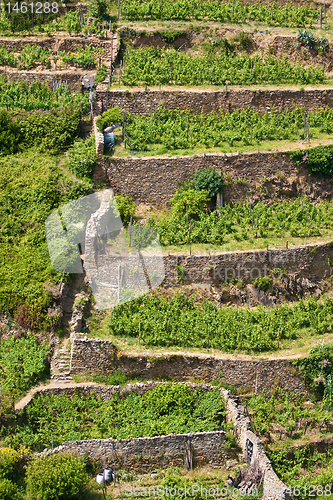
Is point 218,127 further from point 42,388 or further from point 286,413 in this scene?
point 42,388

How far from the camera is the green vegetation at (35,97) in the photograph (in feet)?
103

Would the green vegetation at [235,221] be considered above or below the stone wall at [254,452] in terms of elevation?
above

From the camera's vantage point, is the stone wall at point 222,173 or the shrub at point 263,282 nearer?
the shrub at point 263,282

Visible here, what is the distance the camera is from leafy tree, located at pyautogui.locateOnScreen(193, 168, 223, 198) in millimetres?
29375

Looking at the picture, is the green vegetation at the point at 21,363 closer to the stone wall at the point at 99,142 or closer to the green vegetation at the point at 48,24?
the stone wall at the point at 99,142

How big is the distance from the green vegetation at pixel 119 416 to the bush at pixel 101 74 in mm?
11693

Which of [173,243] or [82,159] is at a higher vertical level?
[82,159]

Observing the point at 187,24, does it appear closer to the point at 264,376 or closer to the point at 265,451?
the point at 264,376

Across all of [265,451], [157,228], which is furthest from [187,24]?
[265,451]

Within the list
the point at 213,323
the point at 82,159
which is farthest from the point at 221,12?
the point at 213,323

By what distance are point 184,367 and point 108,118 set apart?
910cm

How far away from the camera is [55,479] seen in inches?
895

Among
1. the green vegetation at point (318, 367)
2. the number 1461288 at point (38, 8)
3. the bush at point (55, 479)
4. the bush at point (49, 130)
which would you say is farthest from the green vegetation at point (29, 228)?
the number 1461288 at point (38, 8)

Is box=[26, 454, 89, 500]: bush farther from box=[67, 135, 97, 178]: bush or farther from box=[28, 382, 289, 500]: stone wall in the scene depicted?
box=[67, 135, 97, 178]: bush
